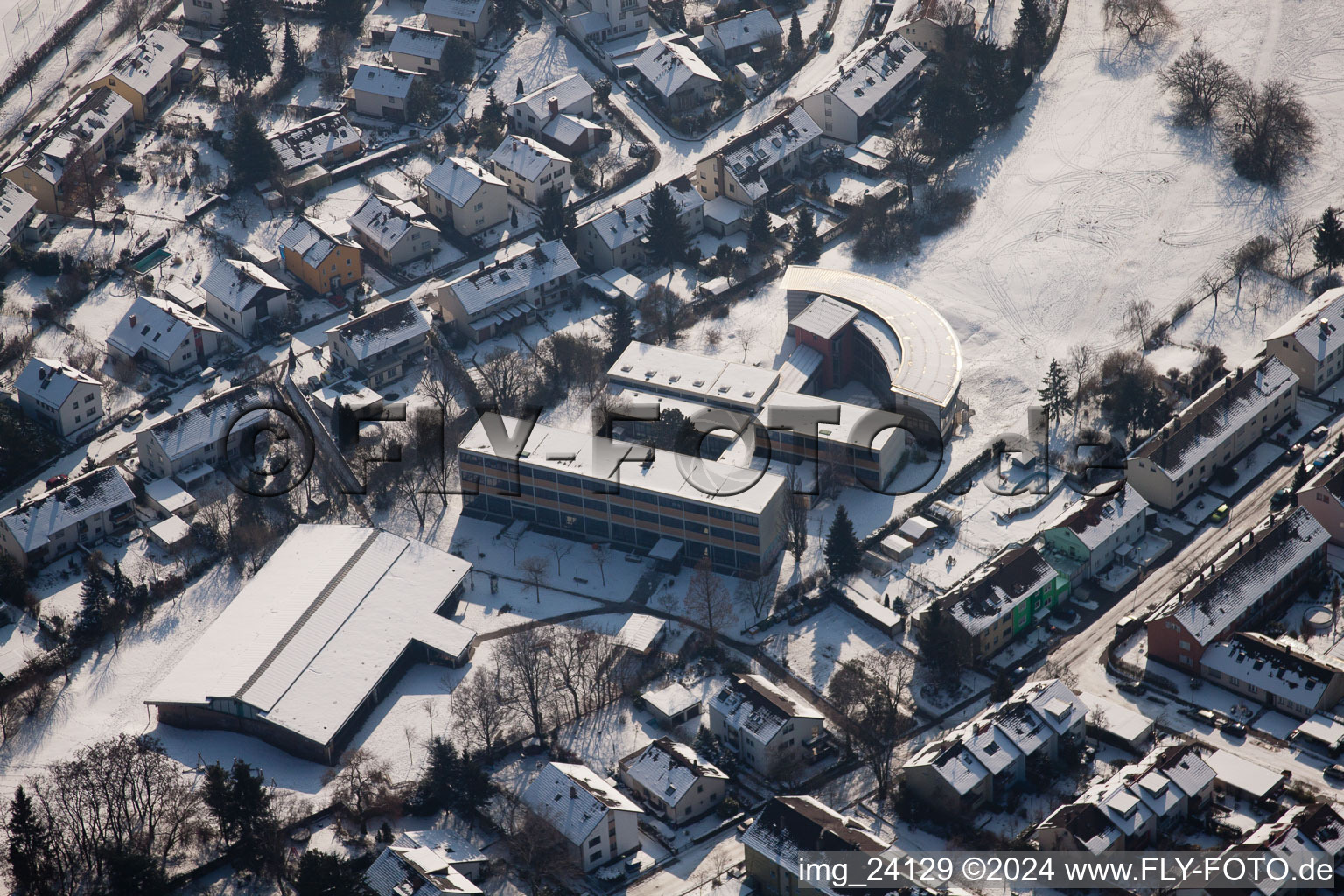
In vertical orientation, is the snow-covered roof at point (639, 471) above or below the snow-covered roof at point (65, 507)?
above

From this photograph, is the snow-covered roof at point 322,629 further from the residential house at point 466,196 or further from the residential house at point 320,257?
the residential house at point 466,196

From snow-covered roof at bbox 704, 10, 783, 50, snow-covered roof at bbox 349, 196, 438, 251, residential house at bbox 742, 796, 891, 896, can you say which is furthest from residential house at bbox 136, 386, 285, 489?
snow-covered roof at bbox 704, 10, 783, 50

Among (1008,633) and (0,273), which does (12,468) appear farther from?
(1008,633)

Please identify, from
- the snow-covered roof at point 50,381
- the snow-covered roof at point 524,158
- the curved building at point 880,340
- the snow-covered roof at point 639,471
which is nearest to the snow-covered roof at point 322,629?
the snow-covered roof at point 639,471

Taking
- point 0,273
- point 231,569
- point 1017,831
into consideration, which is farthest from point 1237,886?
point 0,273

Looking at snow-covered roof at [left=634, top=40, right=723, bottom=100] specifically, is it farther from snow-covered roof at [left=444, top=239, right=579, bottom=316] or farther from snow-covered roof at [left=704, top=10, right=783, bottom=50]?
snow-covered roof at [left=444, top=239, right=579, bottom=316]

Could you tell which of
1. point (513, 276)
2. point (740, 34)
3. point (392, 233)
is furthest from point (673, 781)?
point (740, 34)

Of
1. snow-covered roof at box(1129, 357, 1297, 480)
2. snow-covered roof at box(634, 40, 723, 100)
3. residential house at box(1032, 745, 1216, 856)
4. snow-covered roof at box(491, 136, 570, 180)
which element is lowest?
snow-covered roof at box(491, 136, 570, 180)
